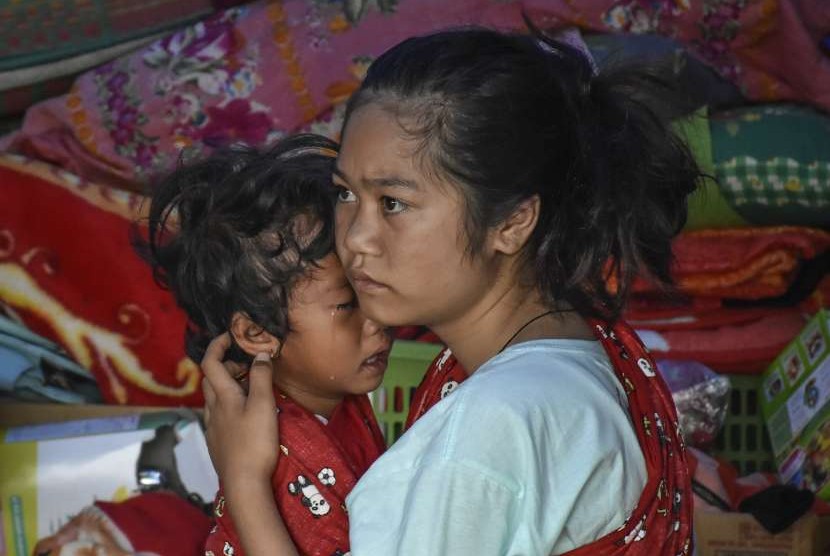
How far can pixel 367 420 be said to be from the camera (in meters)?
2.15

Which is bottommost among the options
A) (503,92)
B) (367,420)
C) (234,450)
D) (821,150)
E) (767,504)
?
(767,504)

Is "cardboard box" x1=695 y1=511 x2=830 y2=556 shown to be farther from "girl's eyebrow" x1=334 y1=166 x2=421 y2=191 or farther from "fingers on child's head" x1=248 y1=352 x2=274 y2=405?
"girl's eyebrow" x1=334 y1=166 x2=421 y2=191

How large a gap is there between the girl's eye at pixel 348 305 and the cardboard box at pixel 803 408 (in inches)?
44.9

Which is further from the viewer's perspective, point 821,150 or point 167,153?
point 167,153

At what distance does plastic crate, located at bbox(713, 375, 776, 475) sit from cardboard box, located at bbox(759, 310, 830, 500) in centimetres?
6

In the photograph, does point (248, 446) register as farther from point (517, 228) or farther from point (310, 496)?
point (517, 228)

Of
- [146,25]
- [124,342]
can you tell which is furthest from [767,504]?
[146,25]

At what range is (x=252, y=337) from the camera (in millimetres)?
2043

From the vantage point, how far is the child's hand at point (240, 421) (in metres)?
1.85

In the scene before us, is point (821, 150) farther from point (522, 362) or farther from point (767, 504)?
Result: point (522, 362)

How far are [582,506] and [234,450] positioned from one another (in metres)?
0.54

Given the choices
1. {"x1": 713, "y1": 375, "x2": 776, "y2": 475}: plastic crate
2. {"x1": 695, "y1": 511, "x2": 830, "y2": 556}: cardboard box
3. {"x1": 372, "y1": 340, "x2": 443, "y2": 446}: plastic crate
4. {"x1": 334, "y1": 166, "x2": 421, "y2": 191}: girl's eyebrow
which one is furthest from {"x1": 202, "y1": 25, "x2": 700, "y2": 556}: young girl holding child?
{"x1": 713, "y1": 375, "x2": 776, "y2": 475}: plastic crate

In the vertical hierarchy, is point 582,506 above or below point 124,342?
above

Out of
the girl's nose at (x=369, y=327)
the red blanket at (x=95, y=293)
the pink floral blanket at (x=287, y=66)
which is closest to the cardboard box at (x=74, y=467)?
the red blanket at (x=95, y=293)
